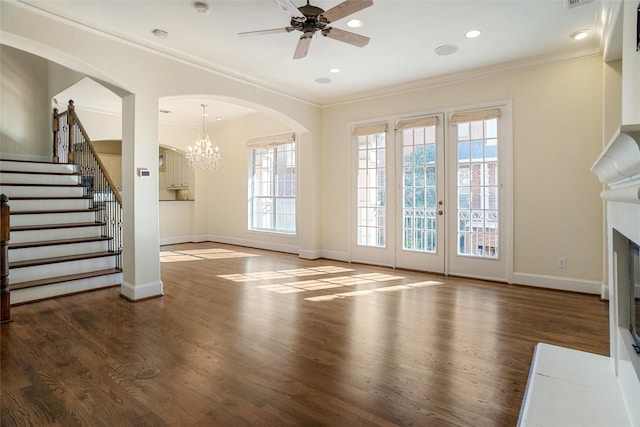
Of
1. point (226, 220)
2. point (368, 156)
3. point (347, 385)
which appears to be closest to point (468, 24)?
point (368, 156)

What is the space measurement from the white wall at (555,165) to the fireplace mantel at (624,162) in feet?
9.70

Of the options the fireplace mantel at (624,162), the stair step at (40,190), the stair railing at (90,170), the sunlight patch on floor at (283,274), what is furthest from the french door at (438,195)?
the stair step at (40,190)

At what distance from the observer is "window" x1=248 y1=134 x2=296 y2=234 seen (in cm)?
774

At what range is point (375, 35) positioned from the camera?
393 centimetres

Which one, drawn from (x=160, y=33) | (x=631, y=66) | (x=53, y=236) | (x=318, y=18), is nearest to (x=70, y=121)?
(x=53, y=236)

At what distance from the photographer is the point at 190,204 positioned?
355 inches

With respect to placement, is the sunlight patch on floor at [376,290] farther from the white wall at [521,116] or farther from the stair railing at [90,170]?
the stair railing at [90,170]

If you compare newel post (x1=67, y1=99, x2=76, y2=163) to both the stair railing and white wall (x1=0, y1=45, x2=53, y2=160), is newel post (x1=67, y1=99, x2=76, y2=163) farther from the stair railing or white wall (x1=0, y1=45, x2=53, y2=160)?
white wall (x1=0, y1=45, x2=53, y2=160)

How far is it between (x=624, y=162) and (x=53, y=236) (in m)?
5.94

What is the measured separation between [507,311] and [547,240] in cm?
152

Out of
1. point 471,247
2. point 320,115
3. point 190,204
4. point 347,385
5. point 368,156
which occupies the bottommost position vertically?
point 347,385

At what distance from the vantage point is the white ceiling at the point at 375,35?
3340 mm

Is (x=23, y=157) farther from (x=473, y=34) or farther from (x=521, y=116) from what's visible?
(x=521, y=116)

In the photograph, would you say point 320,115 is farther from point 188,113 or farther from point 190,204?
point 190,204
